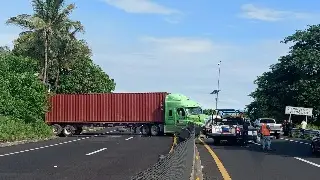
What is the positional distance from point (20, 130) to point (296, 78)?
3830 cm

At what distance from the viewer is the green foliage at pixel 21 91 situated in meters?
37.0

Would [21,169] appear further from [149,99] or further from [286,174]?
[149,99]

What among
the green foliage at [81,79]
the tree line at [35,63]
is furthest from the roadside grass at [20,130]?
the green foliage at [81,79]

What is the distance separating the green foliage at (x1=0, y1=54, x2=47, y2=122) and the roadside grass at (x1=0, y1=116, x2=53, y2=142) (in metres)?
1.10

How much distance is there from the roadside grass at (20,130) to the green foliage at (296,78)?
1223 inches

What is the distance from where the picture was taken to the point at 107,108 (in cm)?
4444

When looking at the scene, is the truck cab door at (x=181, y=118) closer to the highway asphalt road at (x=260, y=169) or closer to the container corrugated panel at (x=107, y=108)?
the container corrugated panel at (x=107, y=108)

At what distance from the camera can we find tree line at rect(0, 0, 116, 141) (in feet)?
120

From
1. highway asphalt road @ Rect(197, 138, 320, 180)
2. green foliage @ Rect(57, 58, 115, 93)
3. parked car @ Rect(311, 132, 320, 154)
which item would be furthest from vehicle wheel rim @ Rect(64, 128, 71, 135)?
highway asphalt road @ Rect(197, 138, 320, 180)

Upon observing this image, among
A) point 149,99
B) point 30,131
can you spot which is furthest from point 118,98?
point 30,131

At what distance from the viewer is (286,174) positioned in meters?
14.3

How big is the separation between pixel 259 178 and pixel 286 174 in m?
1.39

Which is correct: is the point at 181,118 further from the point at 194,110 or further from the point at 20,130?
the point at 20,130

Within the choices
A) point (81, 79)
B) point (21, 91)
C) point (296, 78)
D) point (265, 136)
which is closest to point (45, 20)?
point (21, 91)
